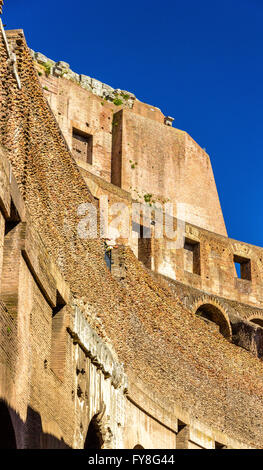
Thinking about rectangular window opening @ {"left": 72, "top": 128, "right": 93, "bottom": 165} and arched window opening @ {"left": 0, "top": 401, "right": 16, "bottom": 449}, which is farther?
rectangular window opening @ {"left": 72, "top": 128, "right": 93, "bottom": 165}

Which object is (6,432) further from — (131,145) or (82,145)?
(131,145)

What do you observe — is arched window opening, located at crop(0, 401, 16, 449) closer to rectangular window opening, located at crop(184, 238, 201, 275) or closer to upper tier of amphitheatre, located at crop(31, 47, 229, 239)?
rectangular window opening, located at crop(184, 238, 201, 275)

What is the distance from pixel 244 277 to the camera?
104 ft

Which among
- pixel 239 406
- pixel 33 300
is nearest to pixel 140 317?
pixel 239 406

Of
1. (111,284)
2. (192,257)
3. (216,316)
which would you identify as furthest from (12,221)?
(192,257)

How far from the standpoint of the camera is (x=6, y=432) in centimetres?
869

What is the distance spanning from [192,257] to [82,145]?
5.62 m

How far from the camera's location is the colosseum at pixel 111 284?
9.91m

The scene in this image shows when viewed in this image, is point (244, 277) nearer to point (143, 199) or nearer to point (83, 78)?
point (143, 199)

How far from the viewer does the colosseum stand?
9906 mm

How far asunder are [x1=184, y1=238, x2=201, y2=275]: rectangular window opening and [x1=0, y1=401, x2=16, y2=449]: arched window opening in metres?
20.6

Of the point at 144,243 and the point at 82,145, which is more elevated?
the point at 82,145

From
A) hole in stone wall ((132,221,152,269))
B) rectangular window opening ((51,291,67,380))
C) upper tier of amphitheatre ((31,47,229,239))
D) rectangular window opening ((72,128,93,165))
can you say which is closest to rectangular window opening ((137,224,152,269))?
hole in stone wall ((132,221,152,269))

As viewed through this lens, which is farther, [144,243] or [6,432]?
[144,243]
